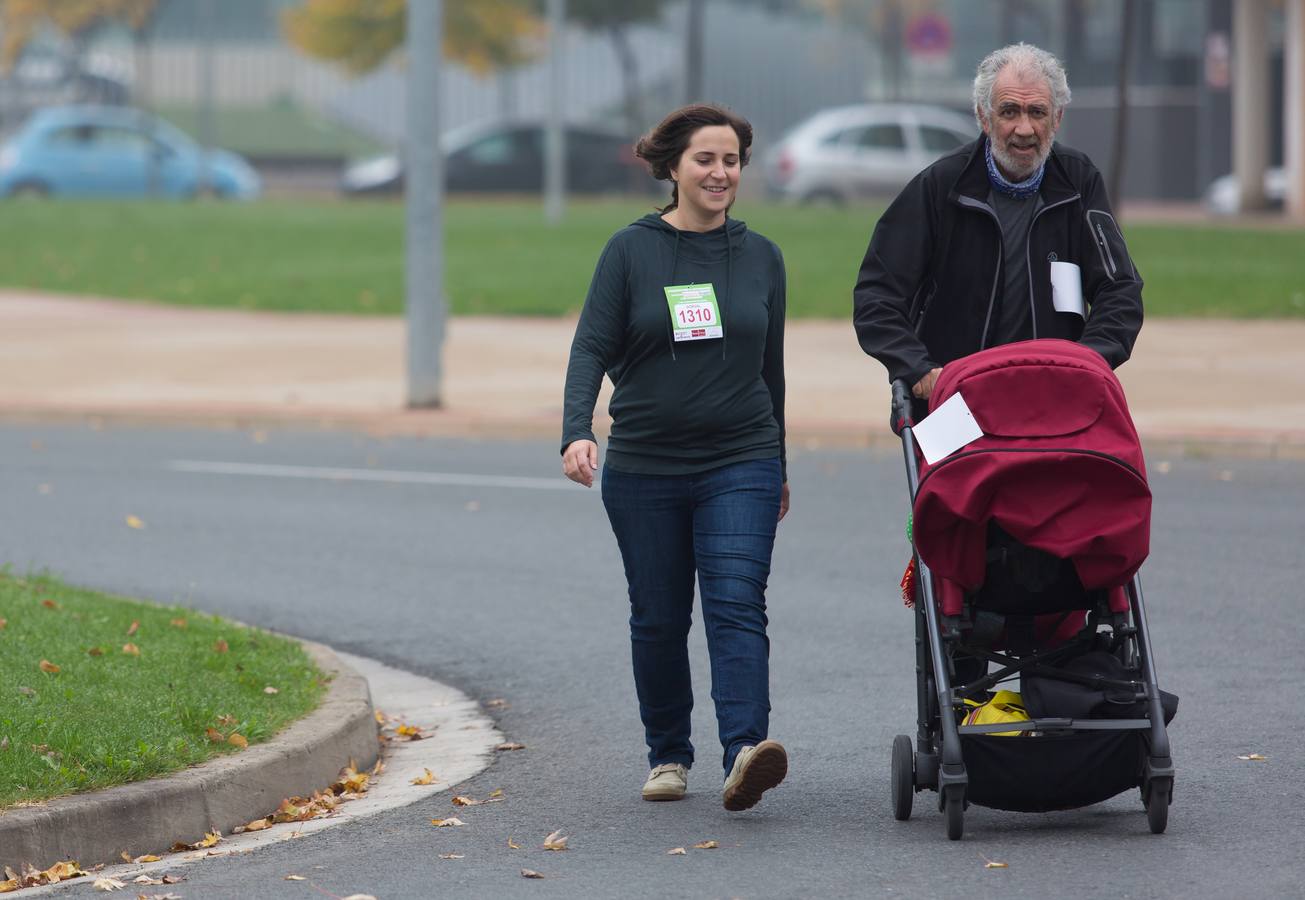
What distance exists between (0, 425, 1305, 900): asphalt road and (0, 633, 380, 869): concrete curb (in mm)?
320

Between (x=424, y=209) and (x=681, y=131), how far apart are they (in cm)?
1025

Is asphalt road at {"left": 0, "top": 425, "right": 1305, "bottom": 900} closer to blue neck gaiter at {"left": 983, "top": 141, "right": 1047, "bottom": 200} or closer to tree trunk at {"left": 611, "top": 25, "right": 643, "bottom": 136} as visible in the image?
blue neck gaiter at {"left": 983, "top": 141, "right": 1047, "bottom": 200}

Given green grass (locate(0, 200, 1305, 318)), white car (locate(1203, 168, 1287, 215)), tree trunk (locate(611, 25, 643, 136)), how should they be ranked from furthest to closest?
tree trunk (locate(611, 25, 643, 136))
white car (locate(1203, 168, 1287, 215))
green grass (locate(0, 200, 1305, 318))

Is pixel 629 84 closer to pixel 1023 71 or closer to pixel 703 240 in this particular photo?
pixel 703 240

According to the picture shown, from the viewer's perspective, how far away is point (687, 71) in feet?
159

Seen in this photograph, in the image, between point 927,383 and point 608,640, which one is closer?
point 927,383

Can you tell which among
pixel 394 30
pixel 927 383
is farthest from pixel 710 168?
pixel 394 30

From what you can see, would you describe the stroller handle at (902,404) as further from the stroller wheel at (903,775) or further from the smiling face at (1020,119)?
the stroller wheel at (903,775)

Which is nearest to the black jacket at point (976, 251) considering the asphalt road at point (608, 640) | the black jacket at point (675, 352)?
the black jacket at point (675, 352)

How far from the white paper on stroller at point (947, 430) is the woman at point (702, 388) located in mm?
730

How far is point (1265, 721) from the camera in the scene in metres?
6.77

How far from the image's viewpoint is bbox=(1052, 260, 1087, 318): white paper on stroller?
17.9 feet

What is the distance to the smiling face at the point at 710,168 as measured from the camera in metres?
5.65

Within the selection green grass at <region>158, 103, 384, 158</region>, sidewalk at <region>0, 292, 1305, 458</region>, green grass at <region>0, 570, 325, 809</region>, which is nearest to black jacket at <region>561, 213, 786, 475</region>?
green grass at <region>0, 570, 325, 809</region>
